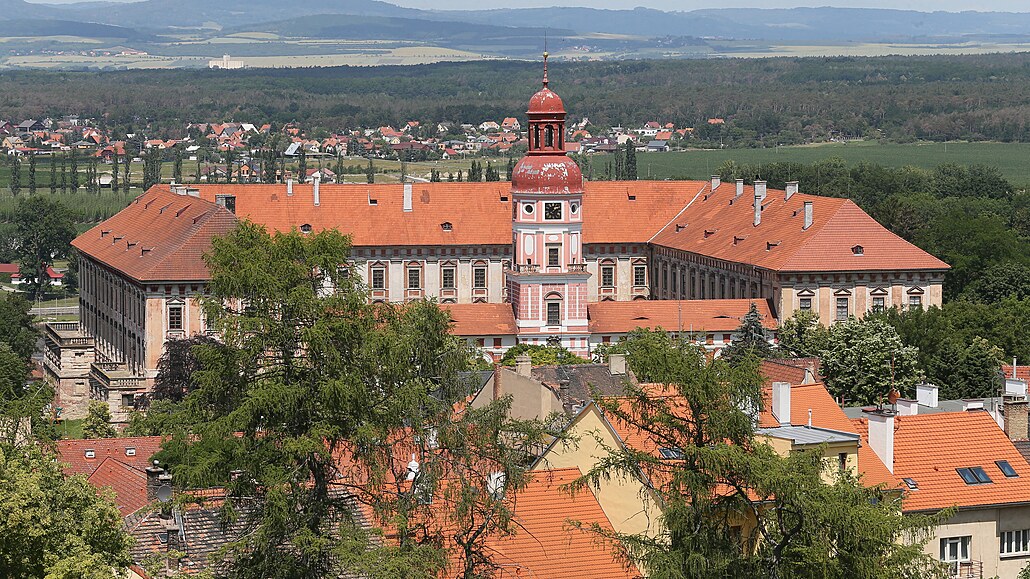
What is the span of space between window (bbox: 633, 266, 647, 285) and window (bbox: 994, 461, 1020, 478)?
243 ft

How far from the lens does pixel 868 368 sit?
7662 centimetres

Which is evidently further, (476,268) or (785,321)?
(476,268)

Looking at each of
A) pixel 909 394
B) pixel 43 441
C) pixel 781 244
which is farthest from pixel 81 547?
pixel 781 244

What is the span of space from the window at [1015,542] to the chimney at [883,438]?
2.76 m

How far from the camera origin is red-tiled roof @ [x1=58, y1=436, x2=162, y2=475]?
5553 centimetres

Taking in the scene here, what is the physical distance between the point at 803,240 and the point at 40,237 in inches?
3052

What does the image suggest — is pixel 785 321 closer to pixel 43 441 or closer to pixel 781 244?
pixel 781 244

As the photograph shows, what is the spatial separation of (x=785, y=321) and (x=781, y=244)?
9.53 metres

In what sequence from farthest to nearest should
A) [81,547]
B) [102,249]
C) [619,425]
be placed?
[102,249]
[619,425]
[81,547]

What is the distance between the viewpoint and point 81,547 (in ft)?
110

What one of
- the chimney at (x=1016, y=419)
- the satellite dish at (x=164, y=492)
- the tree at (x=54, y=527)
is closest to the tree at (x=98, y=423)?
the satellite dish at (x=164, y=492)

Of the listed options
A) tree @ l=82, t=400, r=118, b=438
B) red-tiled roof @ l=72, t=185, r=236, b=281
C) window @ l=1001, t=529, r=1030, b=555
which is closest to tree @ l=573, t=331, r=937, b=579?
window @ l=1001, t=529, r=1030, b=555

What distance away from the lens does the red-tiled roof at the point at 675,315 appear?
A: 328 ft

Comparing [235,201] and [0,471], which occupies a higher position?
[235,201]
